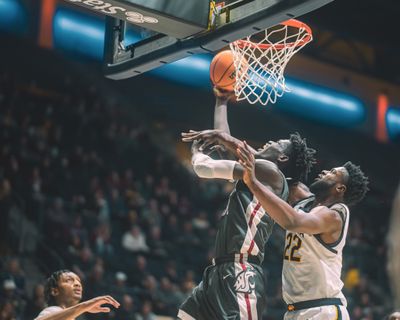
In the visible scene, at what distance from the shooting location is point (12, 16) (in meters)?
19.2

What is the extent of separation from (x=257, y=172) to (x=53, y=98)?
12.6m

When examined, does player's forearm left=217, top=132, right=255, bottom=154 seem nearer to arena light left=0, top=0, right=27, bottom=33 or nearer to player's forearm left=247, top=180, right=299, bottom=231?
player's forearm left=247, top=180, right=299, bottom=231

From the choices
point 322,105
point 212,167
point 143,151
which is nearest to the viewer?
point 212,167

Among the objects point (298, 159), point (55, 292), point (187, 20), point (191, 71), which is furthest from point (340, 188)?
point (191, 71)

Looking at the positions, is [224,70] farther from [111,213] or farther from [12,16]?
[12,16]

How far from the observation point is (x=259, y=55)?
6.64 m

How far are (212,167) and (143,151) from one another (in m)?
12.1

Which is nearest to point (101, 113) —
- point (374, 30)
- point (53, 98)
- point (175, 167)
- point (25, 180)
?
point (53, 98)

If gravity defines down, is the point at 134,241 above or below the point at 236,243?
below

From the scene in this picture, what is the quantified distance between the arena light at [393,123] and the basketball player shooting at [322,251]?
64.8ft

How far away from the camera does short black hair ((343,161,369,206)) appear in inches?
228

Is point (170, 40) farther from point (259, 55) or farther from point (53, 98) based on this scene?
point (53, 98)

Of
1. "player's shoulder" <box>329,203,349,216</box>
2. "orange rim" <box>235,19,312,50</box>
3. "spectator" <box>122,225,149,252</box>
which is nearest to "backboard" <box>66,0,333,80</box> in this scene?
"orange rim" <box>235,19,312,50</box>

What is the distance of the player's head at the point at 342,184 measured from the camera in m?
5.75
